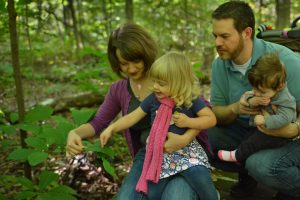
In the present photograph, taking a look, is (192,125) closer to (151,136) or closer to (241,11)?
(151,136)

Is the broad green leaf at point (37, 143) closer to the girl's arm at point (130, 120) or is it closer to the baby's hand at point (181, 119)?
the girl's arm at point (130, 120)

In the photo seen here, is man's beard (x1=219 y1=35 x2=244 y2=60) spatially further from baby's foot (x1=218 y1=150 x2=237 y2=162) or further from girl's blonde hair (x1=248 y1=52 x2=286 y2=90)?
baby's foot (x1=218 y1=150 x2=237 y2=162)

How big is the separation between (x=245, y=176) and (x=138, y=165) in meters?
0.89

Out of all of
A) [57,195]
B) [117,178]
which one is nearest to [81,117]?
[57,195]

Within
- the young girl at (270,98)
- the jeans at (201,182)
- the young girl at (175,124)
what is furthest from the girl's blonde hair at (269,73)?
the jeans at (201,182)

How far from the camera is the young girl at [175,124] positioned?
2.19 meters

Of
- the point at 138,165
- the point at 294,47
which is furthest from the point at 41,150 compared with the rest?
the point at 294,47

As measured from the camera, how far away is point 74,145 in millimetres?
2326

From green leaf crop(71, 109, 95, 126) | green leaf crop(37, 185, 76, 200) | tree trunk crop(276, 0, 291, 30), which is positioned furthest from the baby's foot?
tree trunk crop(276, 0, 291, 30)

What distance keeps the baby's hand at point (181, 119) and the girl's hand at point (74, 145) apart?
615 mm

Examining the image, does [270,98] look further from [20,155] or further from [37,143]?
[20,155]

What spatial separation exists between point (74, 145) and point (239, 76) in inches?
50.5

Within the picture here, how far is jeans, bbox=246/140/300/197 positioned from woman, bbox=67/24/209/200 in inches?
19.9

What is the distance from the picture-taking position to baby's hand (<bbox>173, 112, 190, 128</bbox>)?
2.18 m
